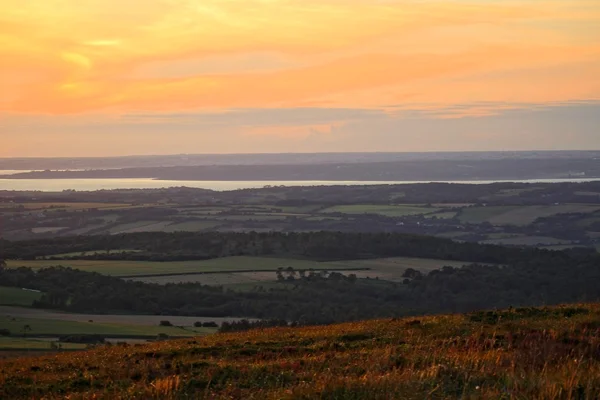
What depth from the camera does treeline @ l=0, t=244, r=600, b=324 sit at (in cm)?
5566

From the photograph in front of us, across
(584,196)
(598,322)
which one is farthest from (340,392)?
(584,196)

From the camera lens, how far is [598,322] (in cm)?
1838

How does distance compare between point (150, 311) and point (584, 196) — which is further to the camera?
point (584, 196)

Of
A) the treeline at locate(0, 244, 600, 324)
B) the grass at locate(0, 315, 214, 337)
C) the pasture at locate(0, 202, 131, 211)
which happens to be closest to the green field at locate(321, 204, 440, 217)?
the pasture at locate(0, 202, 131, 211)

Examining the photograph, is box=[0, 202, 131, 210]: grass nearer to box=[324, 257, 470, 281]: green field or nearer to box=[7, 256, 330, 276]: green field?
box=[7, 256, 330, 276]: green field

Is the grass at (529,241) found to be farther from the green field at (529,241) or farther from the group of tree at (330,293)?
the group of tree at (330,293)

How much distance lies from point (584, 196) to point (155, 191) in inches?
3123

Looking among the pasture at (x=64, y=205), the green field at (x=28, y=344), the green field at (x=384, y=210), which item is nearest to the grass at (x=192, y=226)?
the green field at (x=384, y=210)

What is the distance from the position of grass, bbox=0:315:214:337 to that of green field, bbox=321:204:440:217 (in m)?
76.1

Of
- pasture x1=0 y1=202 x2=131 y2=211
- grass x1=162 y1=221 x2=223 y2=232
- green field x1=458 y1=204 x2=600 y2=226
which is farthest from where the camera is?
pasture x1=0 y1=202 x2=131 y2=211

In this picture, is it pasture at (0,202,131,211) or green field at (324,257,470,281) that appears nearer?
green field at (324,257,470,281)

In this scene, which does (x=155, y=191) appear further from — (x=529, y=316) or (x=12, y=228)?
(x=529, y=316)

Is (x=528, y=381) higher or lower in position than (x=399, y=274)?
higher

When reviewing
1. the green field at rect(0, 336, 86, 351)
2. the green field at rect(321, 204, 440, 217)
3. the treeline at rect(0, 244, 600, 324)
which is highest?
the green field at rect(321, 204, 440, 217)
